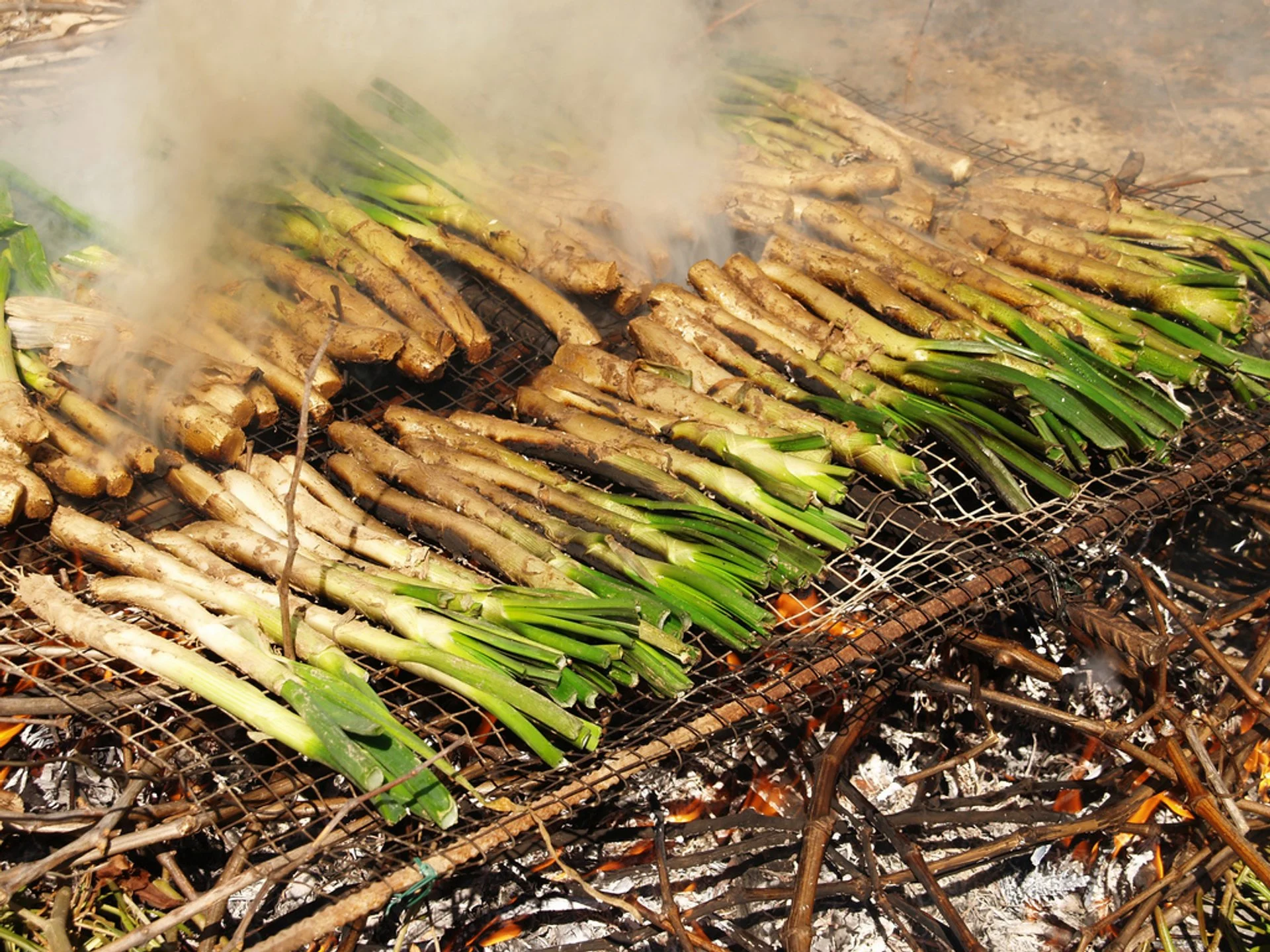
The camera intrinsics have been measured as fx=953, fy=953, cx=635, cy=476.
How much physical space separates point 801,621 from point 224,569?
2364 millimetres

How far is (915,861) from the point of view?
341 centimetres

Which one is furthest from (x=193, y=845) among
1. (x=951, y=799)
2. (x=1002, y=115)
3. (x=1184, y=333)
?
(x=1002, y=115)

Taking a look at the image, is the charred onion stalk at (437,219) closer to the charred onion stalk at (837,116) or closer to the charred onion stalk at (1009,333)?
the charred onion stalk at (1009,333)

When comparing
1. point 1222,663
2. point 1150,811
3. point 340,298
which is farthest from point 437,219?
point 1150,811

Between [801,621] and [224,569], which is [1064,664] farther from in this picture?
[224,569]

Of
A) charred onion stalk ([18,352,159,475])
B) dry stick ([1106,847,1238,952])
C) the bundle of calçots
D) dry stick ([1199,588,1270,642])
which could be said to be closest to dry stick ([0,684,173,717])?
the bundle of calçots

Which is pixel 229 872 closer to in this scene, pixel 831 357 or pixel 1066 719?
pixel 1066 719

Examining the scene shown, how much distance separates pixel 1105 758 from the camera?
422 centimetres

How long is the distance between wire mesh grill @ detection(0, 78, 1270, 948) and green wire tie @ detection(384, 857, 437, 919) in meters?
0.02

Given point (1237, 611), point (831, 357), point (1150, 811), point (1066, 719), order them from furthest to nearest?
point (831, 357), point (1237, 611), point (1150, 811), point (1066, 719)

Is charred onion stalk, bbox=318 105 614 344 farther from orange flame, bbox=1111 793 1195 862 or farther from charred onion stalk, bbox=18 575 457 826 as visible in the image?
orange flame, bbox=1111 793 1195 862

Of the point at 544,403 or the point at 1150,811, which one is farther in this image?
the point at 544,403

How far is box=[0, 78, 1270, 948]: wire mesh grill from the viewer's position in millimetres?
3020

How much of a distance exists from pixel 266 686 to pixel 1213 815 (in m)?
3.38
